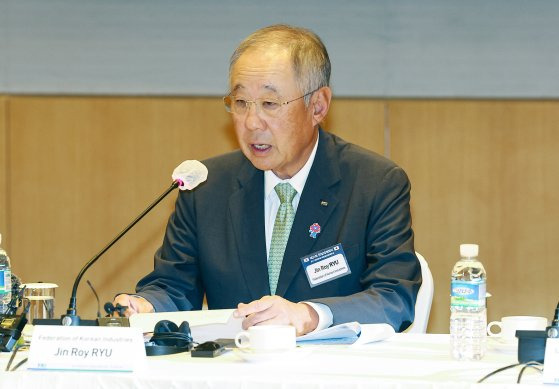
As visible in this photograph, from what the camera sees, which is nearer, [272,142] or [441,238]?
[272,142]

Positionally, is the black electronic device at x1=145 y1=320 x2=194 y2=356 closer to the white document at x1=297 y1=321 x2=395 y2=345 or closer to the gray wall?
the white document at x1=297 y1=321 x2=395 y2=345

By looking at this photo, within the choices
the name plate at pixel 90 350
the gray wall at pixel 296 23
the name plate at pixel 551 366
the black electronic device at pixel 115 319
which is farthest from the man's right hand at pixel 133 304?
the gray wall at pixel 296 23

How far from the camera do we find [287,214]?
3080 mm

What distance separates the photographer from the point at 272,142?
302 cm

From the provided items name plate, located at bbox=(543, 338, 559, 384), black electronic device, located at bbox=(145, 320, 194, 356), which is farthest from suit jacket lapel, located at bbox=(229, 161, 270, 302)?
name plate, located at bbox=(543, 338, 559, 384)

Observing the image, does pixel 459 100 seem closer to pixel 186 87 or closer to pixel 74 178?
pixel 186 87

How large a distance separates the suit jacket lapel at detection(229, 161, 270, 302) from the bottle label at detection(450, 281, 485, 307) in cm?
97

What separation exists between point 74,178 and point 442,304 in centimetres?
218

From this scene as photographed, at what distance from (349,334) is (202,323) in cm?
39

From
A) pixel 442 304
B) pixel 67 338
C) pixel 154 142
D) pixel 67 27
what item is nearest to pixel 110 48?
pixel 67 27

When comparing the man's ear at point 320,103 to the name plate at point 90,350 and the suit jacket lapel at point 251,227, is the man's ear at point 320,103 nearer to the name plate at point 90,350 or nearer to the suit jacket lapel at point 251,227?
the suit jacket lapel at point 251,227

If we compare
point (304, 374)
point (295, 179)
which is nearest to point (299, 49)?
point (295, 179)

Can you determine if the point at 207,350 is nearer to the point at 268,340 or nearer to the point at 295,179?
the point at 268,340

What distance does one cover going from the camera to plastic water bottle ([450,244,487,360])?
2.12 m
